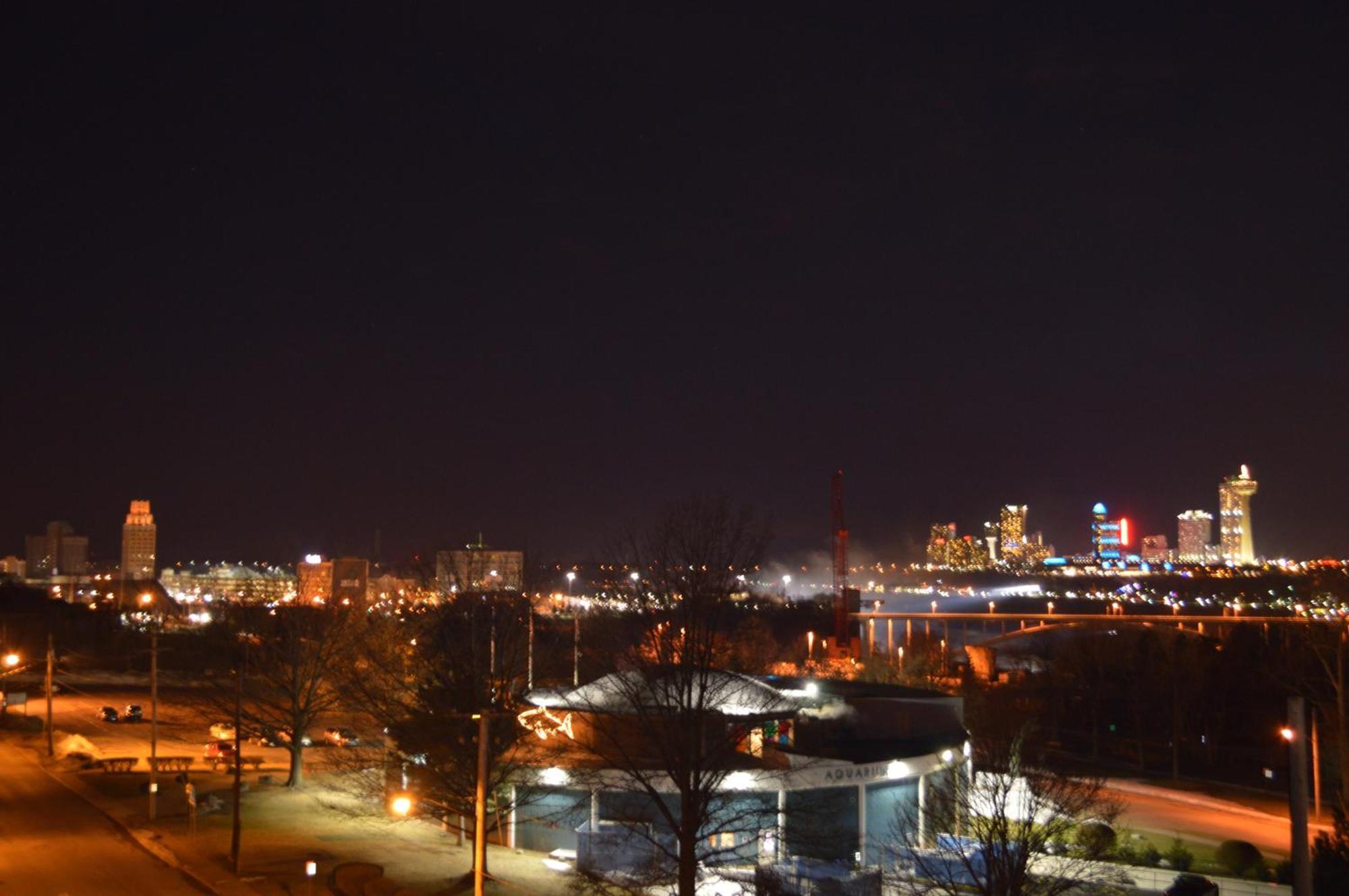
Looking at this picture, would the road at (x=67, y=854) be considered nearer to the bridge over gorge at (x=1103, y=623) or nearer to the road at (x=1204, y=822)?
the road at (x=1204, y=822)

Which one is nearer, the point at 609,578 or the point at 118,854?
the point at 609,578

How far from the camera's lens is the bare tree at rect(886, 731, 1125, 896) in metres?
13.5

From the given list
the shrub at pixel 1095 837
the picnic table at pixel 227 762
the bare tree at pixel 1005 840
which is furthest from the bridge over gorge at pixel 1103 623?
the picnic table at pixel 227 762

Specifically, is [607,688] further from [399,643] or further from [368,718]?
[399,643]

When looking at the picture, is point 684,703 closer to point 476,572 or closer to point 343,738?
point 476,572

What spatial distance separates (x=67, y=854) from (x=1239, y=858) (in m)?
22.8

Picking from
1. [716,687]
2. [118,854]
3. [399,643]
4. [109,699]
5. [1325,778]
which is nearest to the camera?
[716,687]

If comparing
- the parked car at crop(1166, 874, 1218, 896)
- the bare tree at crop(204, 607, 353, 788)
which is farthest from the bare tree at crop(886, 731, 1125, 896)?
the bare tree at crop(204, 607, 353, 788)

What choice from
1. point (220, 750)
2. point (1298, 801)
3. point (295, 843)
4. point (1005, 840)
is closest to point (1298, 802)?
point (1298, 801)

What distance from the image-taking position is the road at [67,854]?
19641 mm

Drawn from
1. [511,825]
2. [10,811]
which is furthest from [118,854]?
[511,825]

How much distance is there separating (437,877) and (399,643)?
1562 centimetres

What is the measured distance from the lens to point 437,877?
817 inches

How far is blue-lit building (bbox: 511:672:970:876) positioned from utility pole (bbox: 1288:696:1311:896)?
9.75 metres
